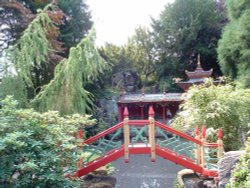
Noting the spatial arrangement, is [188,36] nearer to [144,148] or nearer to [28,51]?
[28,51]

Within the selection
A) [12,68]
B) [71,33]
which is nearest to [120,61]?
[71,33]

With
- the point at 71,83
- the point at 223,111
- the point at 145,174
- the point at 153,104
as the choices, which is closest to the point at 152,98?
the point at 153,104

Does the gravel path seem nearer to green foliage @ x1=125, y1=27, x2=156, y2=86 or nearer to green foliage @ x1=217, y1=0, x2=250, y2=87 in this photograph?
green foliage @ x1=217, y1=0, x2=250, y2=87

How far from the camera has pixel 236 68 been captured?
1059cm

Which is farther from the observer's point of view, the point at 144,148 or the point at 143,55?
the point at 143,55

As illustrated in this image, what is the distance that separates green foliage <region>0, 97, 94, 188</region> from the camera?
3.24 metres

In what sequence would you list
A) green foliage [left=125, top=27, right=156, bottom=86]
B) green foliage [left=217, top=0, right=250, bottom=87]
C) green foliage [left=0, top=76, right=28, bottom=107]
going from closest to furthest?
1. green foliage [left=0, top=76, right=28, bottom=107]
2. green foliage [left=217, top=0, right=250, bottom=87]
3. green foliage [left=125, top=27, right=156, bottom=86]

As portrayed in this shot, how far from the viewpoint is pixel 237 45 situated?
32.5 feet

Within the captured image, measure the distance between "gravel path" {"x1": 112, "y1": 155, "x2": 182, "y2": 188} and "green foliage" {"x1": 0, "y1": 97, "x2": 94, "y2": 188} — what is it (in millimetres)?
2944

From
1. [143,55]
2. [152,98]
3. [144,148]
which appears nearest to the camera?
[144,148]

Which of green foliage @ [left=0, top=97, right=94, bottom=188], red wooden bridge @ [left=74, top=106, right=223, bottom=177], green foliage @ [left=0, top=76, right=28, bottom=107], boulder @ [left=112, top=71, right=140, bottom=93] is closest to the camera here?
green foliage @ [left=0, top=97, right=94, bottom=188]

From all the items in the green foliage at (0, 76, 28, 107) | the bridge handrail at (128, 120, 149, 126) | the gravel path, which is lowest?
the gravel path

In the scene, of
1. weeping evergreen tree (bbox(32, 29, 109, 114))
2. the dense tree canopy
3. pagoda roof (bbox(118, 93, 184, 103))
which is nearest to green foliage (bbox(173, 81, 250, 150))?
weeping evergreen tree (bbox(32, 29, 109, 114))

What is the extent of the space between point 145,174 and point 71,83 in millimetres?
3064
